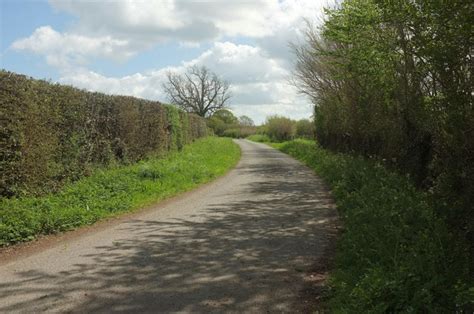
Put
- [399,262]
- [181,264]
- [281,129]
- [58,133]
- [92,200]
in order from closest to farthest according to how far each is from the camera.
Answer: [399,262]
[181,264]
[92,200]
[58,133]
[281,129]

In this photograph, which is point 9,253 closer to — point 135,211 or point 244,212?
point 135,211

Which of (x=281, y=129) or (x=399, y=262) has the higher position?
(x=281, y=129)

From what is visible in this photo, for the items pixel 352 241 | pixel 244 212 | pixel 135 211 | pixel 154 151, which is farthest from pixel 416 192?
pixel 154 151

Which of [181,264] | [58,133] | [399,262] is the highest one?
[58,133]

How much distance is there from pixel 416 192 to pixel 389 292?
5616 mm

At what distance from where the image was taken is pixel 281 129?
69812 millimetres

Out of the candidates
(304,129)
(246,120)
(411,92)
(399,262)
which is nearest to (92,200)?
(399,262)

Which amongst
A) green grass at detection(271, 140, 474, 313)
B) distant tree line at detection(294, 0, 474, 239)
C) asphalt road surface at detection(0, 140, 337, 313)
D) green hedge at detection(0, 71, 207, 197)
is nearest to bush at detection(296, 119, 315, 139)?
distant tree line at detection(294, 0, 474, 239)

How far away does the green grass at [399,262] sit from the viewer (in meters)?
4.77

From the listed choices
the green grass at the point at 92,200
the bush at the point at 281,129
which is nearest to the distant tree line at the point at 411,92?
the green grass at the point at 92,200

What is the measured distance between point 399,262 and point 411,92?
7561 millimetres

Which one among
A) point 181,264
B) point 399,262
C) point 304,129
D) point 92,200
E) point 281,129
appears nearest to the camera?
point 399,262

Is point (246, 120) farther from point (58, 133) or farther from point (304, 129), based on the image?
point (58, 133)

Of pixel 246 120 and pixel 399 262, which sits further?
pixel 246 120
